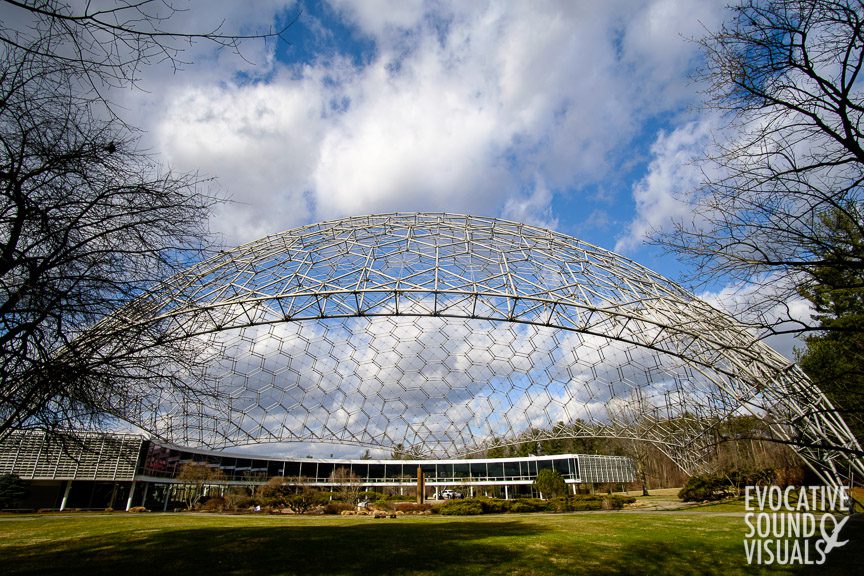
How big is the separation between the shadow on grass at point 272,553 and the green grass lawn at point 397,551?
0.03m

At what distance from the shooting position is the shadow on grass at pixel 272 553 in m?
10.1

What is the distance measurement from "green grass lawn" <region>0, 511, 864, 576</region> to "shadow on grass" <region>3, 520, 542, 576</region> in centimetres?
3

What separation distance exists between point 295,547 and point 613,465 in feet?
226

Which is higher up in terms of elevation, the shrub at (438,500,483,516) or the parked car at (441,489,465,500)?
the shrub at (438,500,483,516)

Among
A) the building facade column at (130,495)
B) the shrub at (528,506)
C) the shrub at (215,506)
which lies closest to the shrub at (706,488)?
the shrub at (528,506)

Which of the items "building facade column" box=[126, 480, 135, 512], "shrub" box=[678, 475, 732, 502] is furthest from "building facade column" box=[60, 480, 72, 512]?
"shrub" box=[678, 475, 732, 502]

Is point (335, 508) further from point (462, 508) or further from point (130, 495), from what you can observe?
point (130, 495)

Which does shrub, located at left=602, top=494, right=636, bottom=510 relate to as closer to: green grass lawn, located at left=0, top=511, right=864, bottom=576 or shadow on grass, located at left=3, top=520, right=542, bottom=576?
green grass lawn, located at left=0, top=511, right=864, bottom=576

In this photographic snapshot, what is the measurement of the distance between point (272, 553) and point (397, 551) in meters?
3.40

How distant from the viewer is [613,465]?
70500mm

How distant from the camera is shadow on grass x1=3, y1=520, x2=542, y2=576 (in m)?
10.1

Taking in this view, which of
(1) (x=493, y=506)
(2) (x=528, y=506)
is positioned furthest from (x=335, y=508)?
(2) (x=528, y=506)

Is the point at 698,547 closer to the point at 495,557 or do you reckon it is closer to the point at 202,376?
the point at 495,557

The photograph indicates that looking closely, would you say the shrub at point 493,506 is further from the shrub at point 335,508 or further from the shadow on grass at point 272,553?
the shadow on grass at point 272,553
